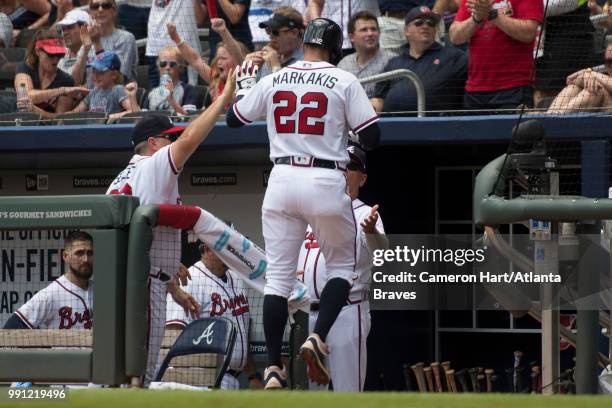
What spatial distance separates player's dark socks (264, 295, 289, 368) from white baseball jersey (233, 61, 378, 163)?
28.8 inches

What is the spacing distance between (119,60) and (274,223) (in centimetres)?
458

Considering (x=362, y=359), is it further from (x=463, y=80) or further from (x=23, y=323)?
(x=463, y=80)

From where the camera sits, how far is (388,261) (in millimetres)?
6078

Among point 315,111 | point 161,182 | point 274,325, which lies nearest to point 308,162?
point 315,111

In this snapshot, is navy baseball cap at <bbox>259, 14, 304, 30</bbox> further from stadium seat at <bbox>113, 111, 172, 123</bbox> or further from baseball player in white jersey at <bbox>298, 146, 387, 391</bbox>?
baseball player in white jersey at <bbox>298, 146, 387, 391</bbox>

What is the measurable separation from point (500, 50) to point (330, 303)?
3220 millimetres

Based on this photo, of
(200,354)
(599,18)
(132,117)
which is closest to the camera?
(200,354)

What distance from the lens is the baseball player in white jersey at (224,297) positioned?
20.7 ft

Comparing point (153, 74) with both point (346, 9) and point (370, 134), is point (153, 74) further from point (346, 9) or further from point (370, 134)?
point (370, 134)

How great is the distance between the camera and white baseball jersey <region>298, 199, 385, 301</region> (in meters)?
6.41

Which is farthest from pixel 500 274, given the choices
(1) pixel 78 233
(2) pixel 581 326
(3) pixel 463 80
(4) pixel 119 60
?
(4) pixel 119 60

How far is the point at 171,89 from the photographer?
30.9 ft

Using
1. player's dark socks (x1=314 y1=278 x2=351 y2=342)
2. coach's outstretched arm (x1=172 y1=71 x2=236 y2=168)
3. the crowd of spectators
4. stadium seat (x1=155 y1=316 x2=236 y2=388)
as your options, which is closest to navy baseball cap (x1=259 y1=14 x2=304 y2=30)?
the crowd of spectators

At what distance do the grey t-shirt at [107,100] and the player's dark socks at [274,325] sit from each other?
14.4 ft
